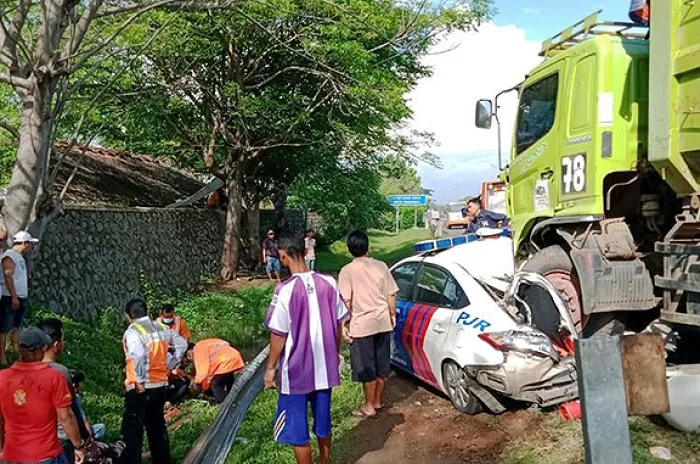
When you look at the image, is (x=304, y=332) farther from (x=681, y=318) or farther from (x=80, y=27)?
(x=80, y=27)

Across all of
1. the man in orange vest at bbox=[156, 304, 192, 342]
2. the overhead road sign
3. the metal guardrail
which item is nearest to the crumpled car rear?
the metal guardrail

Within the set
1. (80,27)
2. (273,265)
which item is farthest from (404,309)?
(273,265)

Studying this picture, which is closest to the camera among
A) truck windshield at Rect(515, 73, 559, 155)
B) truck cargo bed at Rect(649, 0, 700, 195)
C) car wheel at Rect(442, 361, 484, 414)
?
truck cargo bed at Rect(649, 0, 700, 195)

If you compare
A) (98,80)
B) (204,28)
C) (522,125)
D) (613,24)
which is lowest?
(522,125)

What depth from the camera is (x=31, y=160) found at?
6.82 m

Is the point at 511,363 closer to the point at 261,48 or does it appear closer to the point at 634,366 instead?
the point at 634,366

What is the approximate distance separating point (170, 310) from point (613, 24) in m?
5.86

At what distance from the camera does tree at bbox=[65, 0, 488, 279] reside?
1366 cm

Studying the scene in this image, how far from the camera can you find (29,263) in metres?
7.48

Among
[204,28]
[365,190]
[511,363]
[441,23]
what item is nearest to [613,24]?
[511,363]

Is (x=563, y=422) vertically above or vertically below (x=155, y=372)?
below

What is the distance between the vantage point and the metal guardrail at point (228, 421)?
5039 millimetres

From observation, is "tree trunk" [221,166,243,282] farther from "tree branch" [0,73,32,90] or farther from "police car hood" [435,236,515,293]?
"tree branch" [0,73,32,90]

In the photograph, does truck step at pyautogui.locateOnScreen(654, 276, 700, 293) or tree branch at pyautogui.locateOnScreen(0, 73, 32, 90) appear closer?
truck step at pyautogui.locateOnScreen(654, 276, 700, 293)
